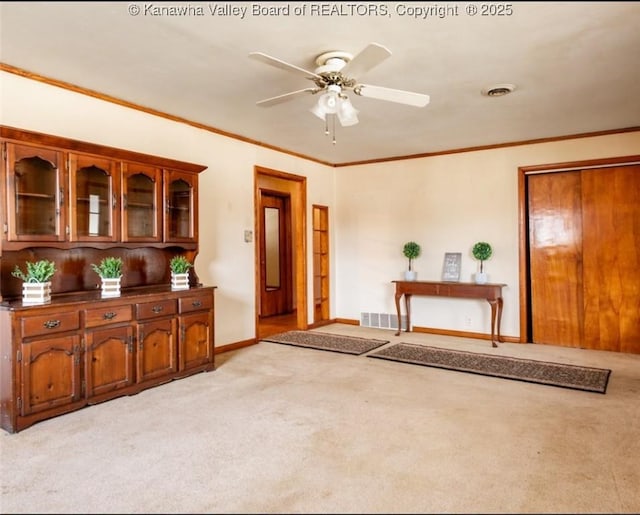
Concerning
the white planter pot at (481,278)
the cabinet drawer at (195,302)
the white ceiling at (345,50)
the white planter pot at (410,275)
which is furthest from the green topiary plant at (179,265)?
the white planter pot at (481,278)

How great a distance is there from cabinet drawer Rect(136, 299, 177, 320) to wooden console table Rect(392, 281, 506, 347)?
320 cm

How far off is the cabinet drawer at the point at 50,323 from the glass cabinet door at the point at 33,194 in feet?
1.87

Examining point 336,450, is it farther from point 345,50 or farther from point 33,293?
point 345,50

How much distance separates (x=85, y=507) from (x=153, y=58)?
2.76m

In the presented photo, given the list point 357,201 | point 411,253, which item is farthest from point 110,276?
point 357,201

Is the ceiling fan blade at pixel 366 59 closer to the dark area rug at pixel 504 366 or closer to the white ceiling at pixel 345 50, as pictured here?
the white ceiling at pixel 345 50

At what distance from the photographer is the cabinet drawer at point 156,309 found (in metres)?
3.57

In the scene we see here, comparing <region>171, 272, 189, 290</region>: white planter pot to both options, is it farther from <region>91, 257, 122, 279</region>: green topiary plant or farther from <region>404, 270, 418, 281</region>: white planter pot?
<region>404, 270, 418, 281</region>: white planter pot

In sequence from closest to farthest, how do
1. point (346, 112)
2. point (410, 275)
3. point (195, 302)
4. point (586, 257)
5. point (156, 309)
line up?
point (346, 112) → point (156, 309) → point (195, 302) → point (586, 257) → point (410, 275)

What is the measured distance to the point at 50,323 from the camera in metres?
3.00

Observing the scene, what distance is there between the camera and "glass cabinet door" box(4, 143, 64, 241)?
9.77 ft

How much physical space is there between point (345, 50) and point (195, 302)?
8.22 feet

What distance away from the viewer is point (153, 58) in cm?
306

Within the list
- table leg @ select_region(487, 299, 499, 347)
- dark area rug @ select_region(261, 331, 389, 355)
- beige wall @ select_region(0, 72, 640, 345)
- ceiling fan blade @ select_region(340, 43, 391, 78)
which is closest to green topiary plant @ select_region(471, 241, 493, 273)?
beige wall @ select_region(0, 72, 640, 345)
